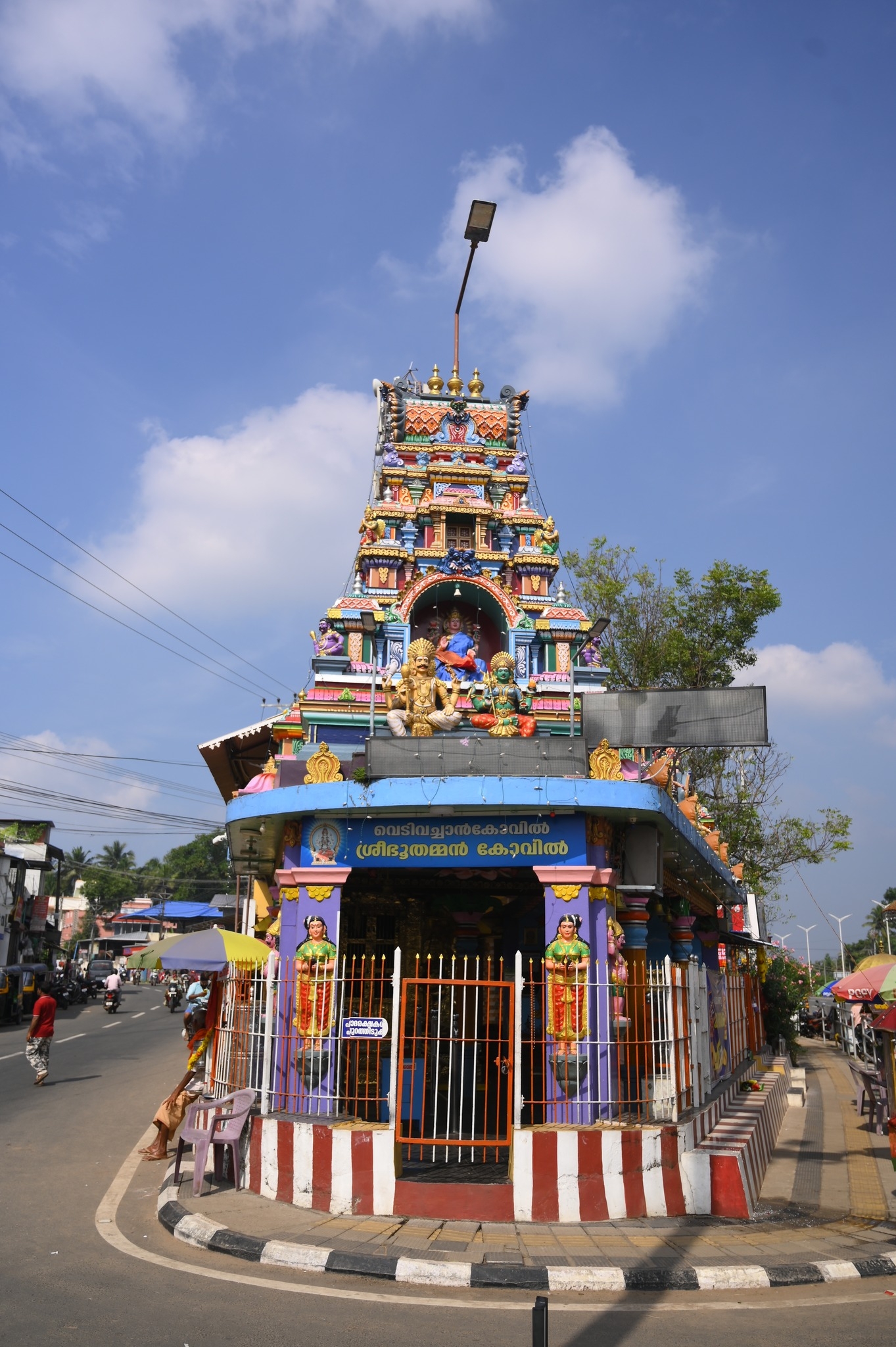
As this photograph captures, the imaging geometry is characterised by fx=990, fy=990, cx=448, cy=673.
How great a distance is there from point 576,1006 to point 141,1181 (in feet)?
15.1

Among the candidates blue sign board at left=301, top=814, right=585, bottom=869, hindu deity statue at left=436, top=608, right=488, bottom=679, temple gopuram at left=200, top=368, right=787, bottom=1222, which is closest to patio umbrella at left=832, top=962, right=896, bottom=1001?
temple gopuram at left=200, top=368, right=787, bottom=1222

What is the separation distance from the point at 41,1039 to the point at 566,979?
32.7ft

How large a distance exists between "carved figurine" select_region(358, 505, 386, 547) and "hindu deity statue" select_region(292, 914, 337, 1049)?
8582mm

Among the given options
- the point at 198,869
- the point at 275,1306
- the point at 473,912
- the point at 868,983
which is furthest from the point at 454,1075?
the point at 198,869


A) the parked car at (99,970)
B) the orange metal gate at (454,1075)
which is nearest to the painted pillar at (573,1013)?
the orange metal gate at (454,1075)

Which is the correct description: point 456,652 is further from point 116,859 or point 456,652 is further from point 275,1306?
point 116,859

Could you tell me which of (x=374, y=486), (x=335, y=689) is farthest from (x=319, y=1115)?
(x=374, y=486)

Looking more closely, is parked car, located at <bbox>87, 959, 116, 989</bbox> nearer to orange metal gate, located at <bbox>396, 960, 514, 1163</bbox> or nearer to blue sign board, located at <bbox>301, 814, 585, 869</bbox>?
orange metal gate, located at <bbox>396, 960, 514, 1163</bbox>

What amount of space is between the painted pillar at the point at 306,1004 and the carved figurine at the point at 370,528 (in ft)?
26.5

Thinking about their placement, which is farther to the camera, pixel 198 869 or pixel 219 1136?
pixel 198 869

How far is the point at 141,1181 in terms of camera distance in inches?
380

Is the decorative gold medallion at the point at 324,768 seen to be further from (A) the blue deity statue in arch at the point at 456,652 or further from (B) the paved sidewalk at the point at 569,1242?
(A) the blue deity statue in arch at the point at 456,652

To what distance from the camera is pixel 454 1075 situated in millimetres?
13109

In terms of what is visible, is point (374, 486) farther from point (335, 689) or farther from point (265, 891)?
point (265, 891)
